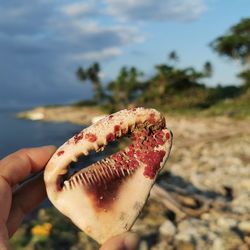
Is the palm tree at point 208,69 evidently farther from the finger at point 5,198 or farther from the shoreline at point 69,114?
the finger at point 5,198

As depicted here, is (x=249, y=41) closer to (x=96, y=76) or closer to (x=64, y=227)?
(x=96, y=76)

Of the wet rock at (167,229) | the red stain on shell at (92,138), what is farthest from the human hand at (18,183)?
the wet rock at (167,229)

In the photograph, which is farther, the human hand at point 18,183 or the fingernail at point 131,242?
the human hand at point 18,183

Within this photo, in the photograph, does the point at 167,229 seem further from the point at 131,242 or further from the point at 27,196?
the point at 131,242

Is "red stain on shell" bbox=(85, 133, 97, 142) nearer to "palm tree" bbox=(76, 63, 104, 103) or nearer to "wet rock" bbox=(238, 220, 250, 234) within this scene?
"wet rock" bbox=(238, 220, 250, 234)

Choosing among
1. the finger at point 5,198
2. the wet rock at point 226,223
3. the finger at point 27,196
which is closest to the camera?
the finger at point 5,198

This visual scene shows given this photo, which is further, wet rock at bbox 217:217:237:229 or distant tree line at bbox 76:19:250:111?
distant tree line at bbox 76:19:250:111

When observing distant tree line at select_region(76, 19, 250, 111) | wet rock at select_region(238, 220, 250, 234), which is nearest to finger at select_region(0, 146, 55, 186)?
wet rock at select_region(238, 220, 250, 234)

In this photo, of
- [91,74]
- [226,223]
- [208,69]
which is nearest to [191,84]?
[208,69]
